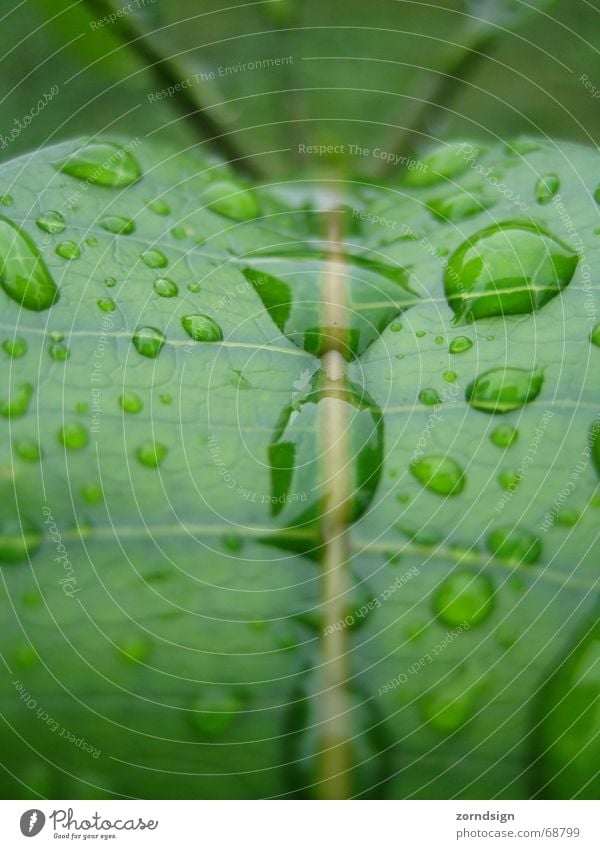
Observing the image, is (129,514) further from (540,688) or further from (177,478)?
(540,688)

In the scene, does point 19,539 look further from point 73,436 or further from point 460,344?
point 460,344

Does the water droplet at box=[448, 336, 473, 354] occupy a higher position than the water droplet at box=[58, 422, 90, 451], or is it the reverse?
the water droplet at box=[448, 336, 473, 354]

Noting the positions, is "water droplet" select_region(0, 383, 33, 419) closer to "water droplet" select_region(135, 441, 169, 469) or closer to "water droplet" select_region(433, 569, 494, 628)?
"water droplet" select_region(135, 441, 169, 469)

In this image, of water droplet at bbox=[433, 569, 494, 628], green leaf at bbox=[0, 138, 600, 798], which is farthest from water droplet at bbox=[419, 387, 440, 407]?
water droplet at bbox=[433, 569, 494, 628]

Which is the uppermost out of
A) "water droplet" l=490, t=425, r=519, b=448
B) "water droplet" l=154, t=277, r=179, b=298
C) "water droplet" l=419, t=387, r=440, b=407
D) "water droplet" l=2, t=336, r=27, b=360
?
"water droplet" l=154, t=277, r=179, b=298

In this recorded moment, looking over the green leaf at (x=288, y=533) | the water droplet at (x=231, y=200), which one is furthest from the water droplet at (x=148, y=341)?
the water droplet at (x=231, y=200)
